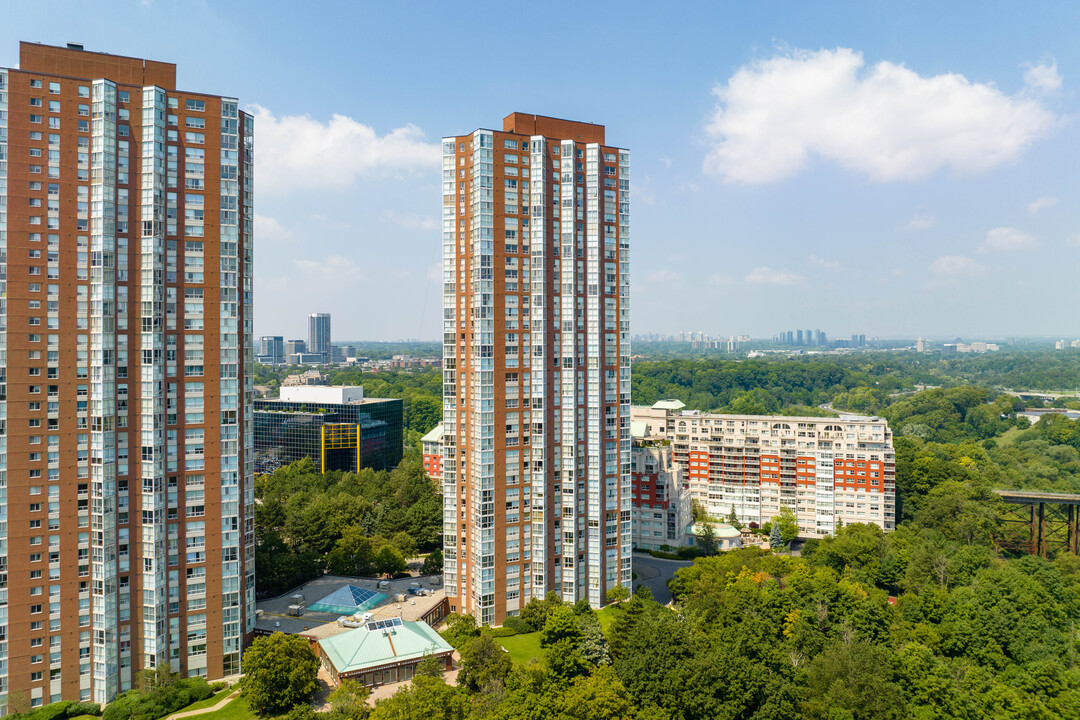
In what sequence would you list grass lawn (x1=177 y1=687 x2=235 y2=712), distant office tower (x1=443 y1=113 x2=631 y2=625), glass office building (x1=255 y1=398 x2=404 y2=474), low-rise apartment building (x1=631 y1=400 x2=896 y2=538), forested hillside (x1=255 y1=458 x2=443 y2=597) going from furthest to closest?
1. glass office building (x1=255 y1=398 x2=404 y2=474)
2. low-rise apartment building (x1=631 y1=400 x2=896 y2=538)
3. forested hillside (x1=255 y1=458 x2=443 y2=597)
4. distant office tower (x1=443 y1=113 x2=631 y2=625)
5. grass lawn (x1=177 y1=687 x2=235 y2=712)

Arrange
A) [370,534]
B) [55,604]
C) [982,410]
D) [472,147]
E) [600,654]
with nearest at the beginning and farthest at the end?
1. [55,604]
2. [600,654]
3. [472,147]
4. [370,534]
5. [982,410]

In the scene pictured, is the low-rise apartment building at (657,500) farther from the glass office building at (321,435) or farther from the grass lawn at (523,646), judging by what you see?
the glass office building at (321,435)

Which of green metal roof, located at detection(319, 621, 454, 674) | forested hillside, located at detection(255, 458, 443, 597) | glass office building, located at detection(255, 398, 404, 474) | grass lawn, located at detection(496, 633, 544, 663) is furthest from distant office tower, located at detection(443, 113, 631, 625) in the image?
glass office building, located at detection(255, 398, 404, 474)

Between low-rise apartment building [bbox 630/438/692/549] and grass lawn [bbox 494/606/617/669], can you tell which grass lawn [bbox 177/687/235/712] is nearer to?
grass lawn [bbox 494/606/617/669]

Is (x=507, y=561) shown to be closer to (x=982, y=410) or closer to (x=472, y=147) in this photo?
(x=472, y=147)

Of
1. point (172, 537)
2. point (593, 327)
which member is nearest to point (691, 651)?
point (593, 327)

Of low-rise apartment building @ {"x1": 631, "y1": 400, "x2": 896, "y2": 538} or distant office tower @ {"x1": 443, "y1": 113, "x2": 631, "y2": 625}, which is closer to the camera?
distant office tower @ {"x1": 443, "y1": 113, "x2": 631, "y2": 625}

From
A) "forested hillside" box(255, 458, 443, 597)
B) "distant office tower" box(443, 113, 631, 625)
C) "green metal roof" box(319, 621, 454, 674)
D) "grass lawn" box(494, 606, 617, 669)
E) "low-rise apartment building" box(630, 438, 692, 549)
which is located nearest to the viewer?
"green metal roof" box(319, 621, 454, 674)

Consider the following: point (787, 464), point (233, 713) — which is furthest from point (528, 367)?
point (787, 464)
